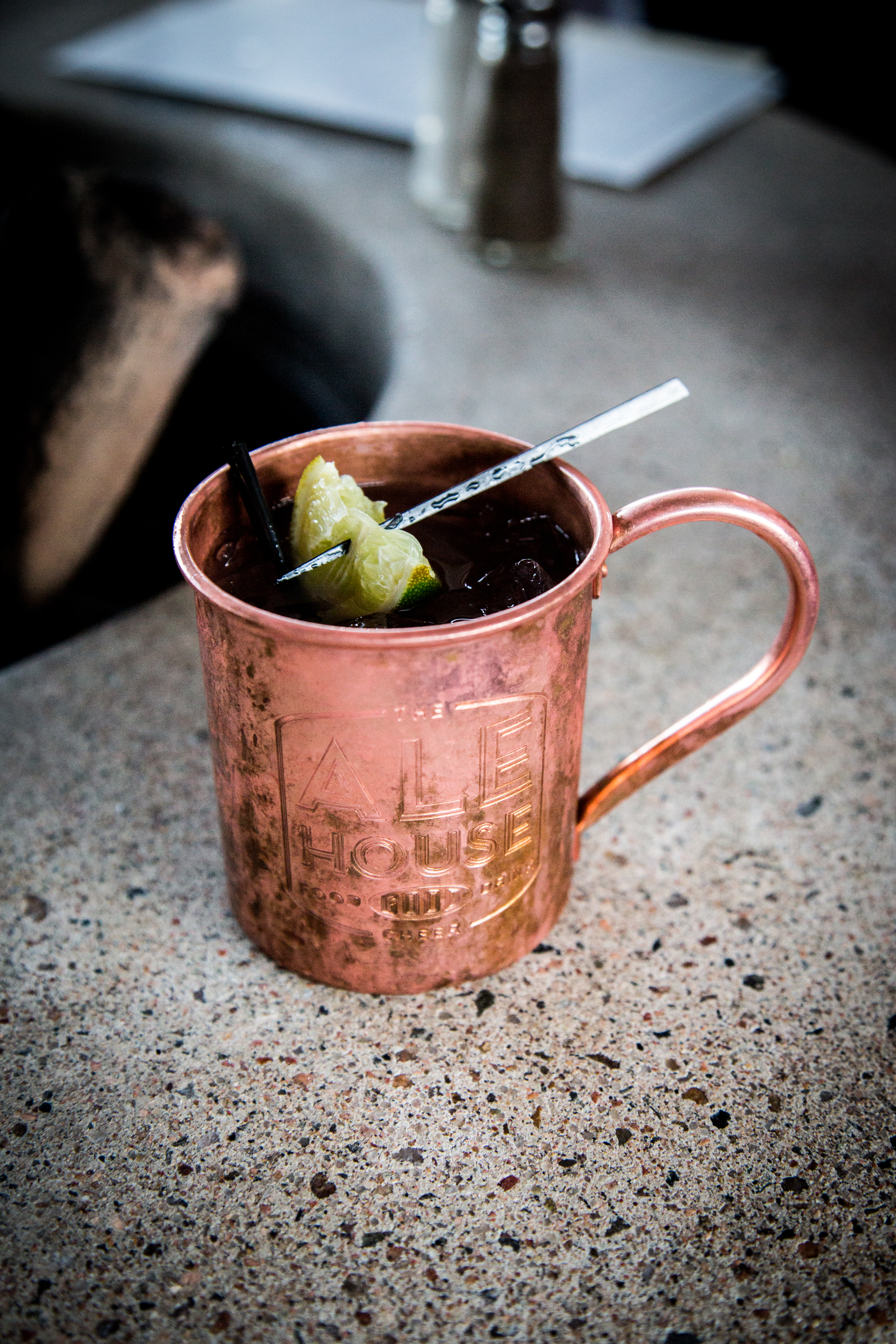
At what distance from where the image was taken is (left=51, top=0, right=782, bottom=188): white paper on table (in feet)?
5.41

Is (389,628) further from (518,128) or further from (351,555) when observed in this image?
(518,128)

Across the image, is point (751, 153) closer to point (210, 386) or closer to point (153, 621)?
point (210, 386)

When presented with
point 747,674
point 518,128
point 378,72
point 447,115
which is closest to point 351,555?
point 747,674

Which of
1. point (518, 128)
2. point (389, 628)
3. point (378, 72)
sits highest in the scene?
point (389, 628)

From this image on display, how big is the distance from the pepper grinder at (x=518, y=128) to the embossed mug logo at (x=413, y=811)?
0.98 m

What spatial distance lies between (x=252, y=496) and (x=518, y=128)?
0.91 m

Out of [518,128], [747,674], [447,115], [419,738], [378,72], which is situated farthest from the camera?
[378,72]

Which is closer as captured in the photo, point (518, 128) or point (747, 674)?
point (747, 674)

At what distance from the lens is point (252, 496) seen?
1.80 feet

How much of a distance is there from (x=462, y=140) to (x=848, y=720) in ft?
3.13

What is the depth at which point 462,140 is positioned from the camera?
138 cm

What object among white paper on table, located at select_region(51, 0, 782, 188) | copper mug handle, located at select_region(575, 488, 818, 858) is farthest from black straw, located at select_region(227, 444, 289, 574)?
white paper on table, located at select_region(51, 0, 782, 188)

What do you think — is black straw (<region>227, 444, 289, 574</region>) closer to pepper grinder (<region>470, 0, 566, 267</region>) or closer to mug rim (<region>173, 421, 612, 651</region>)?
mug rim (<region>173, 421, 612, 651</region>)

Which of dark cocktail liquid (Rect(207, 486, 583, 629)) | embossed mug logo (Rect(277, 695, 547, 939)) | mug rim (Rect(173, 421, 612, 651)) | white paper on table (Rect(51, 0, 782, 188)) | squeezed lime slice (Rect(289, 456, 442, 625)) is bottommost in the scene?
white paper on table (Rect(51, 0, 782, 188))
